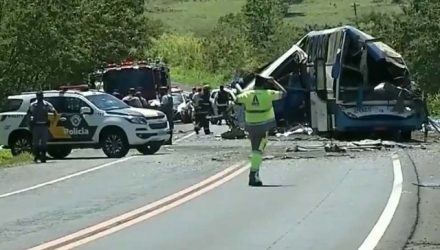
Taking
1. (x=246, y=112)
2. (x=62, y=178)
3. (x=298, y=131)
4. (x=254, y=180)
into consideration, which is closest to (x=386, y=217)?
(x=254, y=180)

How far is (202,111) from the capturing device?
131 feet

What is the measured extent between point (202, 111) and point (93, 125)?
11.4m

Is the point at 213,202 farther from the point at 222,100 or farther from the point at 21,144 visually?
the point at 222,100

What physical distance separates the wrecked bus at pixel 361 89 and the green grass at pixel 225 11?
352ft

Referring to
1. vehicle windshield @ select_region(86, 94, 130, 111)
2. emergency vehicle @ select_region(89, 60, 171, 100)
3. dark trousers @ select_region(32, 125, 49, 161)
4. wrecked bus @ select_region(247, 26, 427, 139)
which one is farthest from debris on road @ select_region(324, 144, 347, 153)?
emergency vehicle @ select_region(89, 60, 171, 100)

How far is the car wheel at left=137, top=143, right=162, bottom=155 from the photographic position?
1158 inches

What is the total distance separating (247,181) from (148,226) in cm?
596

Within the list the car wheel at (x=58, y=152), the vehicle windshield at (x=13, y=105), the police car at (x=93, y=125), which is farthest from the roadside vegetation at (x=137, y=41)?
the car wheel at (x=58, y=152)

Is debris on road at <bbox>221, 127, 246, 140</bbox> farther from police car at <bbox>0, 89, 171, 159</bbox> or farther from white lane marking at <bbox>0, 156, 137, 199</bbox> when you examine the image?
white lane marking at <bbox>0, 156, 137, 199</bbox>

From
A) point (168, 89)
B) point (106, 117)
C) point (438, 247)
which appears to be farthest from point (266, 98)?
point (168, 89)

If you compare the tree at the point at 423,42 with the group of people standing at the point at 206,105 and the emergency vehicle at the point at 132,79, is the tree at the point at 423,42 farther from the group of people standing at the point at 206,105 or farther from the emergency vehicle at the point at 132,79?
the emergency vehicle at the point at 132,79

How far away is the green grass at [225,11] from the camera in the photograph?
5836 inches

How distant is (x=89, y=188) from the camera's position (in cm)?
1975

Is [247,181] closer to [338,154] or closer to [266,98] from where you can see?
[266,98]
